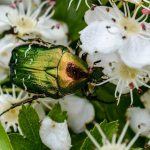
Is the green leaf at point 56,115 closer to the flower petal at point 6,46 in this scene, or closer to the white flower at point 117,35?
the white flower at point 117,35

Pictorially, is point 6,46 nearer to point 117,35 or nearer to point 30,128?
point 30,128

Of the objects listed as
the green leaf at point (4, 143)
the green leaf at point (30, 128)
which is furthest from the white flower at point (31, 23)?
the green leaf at point (4, 143)

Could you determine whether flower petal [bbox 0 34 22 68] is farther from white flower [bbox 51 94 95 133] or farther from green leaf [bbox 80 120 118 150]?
green leaf [bbox 80 120 118 150]

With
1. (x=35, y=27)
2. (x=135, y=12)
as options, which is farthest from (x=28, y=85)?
(x=135, y=12)

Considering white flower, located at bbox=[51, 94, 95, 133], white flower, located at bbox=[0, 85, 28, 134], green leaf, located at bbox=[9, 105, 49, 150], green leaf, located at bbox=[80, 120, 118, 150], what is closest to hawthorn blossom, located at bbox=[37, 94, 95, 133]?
white flower, located at bbox=[51, 94, 95, 133]

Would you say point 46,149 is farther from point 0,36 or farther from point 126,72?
point 0,36

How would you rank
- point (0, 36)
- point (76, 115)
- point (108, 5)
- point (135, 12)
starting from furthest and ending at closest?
point (0, 36), point (76, 115), point (108, 5), point (135, 12)

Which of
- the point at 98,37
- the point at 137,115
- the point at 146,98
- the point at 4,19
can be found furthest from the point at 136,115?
the point at 4,19
